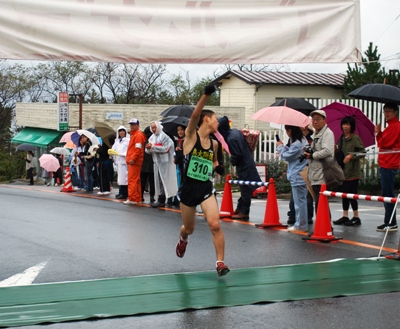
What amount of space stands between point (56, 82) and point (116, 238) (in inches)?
2124

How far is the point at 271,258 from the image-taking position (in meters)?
9.72

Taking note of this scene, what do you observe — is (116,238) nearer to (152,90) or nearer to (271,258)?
(271,258)

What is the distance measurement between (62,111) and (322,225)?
35435 mm

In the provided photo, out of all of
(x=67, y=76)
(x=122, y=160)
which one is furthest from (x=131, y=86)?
(x=122, y=160)

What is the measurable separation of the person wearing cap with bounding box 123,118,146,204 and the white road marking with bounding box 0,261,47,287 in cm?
886

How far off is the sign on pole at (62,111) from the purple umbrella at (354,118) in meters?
32.4

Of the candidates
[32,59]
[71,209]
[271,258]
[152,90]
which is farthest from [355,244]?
[152,90]

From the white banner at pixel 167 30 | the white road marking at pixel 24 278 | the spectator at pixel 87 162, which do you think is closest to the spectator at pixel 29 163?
the spectator at pixel 87 162

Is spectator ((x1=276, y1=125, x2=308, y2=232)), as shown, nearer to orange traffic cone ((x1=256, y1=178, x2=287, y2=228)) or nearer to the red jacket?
orange traffic cone ((x1=256, y1=178, x2=287, y2=228))

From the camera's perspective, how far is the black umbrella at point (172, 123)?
1559 cm

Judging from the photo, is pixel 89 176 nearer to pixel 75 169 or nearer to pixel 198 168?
pixel 75 169

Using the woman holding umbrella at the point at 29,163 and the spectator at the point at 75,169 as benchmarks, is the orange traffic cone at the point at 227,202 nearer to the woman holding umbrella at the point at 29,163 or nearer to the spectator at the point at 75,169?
the spectator at the point at 75,169

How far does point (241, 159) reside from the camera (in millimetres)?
14258

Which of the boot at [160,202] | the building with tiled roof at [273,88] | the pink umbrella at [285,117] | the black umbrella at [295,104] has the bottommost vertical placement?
the boot at [160,202]
